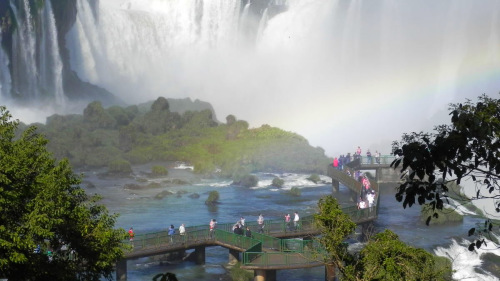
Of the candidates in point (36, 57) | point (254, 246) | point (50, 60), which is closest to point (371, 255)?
point (254, 246)

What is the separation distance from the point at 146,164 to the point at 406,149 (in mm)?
42000

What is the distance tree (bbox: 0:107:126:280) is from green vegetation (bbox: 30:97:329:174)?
3115 centimetres

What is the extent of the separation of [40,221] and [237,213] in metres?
21.9

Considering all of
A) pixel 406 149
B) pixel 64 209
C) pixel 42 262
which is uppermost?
pixel 406 149

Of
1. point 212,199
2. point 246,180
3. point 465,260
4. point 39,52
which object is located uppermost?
point 39,52

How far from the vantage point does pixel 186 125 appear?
55562mm

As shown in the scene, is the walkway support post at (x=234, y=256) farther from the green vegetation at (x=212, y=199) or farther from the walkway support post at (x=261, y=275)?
the green vegetation at (x=212, y=199)

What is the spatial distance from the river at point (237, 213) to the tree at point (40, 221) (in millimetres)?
8486

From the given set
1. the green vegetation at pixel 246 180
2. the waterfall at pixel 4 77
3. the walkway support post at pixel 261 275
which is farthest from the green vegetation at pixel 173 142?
the walkway support post at pixel 261 275

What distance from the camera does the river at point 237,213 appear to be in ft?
72.3

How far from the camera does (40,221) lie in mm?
10367

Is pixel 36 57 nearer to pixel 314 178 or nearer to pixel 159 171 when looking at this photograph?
pixel 159 171

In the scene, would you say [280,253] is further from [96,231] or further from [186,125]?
[186,125]

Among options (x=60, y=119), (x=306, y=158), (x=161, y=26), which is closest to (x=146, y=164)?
(x=60, y=119)
